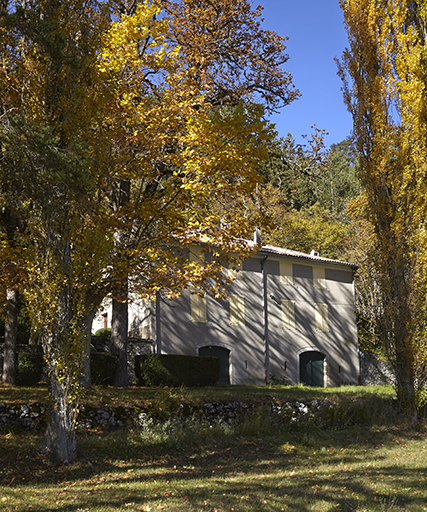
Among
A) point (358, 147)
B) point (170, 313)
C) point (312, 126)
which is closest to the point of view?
point (358, 147)

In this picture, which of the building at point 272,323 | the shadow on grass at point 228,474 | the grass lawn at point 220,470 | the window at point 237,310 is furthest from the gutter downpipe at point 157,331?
the shadow on grass at point 228,474

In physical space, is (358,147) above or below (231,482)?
above

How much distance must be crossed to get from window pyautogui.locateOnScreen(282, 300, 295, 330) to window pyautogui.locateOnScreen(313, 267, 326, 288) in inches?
89.4

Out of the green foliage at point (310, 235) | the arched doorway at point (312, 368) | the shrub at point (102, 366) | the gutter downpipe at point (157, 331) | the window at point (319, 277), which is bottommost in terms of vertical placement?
the arched doorway at point (312, 368)

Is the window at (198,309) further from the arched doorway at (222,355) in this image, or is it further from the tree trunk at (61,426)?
the tree trunk at (61,426)

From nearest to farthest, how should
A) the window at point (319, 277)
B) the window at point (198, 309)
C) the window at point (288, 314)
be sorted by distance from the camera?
1. the window at point (198, 309)
2. the window at point (288, 314)
3. the window at point (319, 277)

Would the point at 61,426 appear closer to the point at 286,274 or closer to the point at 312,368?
the point at 286,274

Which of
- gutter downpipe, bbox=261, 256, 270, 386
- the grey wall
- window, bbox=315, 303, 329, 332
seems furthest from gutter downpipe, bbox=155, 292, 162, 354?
window, bbox=315, 303, 329, 332

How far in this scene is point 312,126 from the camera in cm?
1709

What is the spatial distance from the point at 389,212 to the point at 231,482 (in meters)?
9.27

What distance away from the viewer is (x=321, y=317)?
2822 cm

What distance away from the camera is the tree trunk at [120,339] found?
1688 cm

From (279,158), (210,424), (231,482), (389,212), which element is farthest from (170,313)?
(231,482)

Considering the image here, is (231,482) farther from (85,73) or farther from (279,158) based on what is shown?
(279,158)
